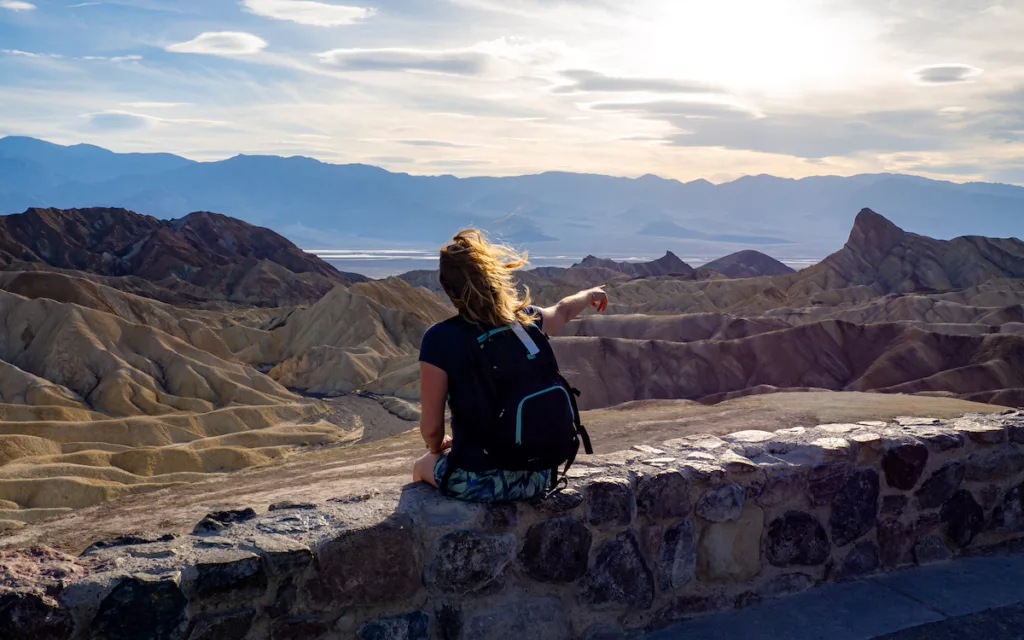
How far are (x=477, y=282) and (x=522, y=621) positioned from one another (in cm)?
150

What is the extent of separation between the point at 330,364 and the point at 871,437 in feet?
117

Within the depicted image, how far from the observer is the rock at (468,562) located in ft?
11.8

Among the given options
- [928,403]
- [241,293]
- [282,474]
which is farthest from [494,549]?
[241,293]

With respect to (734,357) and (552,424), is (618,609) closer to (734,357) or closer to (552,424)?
(552,424)

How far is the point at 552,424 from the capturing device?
11.9 feet

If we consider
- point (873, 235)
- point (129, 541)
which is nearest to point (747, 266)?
point (873, 235)

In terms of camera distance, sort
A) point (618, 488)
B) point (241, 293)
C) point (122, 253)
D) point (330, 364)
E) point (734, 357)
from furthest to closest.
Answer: point (122, 253) → point (241, 293) → point (330, 364) → point (734, 357) → point (618, 488)

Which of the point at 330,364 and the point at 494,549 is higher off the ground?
the point at 494,549

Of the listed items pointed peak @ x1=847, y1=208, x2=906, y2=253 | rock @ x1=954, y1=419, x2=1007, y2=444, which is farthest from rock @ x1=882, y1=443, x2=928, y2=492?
pointed peak @ x1=847, y1=208, x2=906, y2=253

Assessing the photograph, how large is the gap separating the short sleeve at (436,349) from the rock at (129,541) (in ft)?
4.10

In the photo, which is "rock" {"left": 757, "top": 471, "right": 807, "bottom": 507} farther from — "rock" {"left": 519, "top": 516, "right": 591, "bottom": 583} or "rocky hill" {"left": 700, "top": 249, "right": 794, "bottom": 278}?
"rocky hill" {"left": 700, "top": 249, "right": 794, "bottom": 278}

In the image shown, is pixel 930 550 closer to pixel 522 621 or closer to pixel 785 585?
pixel 785 585

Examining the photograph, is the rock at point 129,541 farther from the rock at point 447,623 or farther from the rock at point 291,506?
the rock at point 447,623

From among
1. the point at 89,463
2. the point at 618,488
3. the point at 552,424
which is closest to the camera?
the point at 552,424
